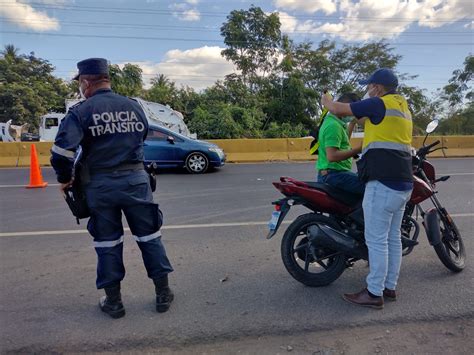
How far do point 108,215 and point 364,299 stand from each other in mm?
2053

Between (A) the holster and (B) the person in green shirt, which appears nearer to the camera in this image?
(A) the holster

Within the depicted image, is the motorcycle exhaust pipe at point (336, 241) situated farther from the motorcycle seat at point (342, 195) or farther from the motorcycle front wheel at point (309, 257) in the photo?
the motorcycle seat at point (342, 195)

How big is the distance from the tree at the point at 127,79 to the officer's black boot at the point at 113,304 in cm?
3039

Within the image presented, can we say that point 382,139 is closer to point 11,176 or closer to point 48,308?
point 48,308

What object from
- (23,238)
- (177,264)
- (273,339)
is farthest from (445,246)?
(23,238)

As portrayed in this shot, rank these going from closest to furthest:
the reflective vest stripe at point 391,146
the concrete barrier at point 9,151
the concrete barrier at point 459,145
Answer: the reflective vest stripe at point 391,146, the concrete barrier at point 9,151, the concrete barrier at point 459,145

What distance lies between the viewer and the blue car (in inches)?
414

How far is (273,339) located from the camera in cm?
261

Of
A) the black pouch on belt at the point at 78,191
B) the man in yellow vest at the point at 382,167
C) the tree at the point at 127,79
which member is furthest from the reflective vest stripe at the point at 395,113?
the tree at the point at 127,79

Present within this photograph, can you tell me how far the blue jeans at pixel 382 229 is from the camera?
286cm

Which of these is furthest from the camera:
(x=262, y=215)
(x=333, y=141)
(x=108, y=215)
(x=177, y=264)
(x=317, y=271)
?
(x=262, y=215)

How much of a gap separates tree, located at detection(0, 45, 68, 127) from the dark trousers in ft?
133

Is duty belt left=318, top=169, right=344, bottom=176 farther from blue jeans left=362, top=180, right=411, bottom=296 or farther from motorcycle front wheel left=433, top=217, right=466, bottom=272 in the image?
motorcycle front wheel left=433, top=217, right=466, bottom=272

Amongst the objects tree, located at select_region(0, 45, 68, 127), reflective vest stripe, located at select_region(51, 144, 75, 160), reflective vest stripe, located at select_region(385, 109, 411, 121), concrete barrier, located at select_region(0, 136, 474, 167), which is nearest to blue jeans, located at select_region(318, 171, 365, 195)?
→ reflective vest stripe, located at select_region(385, 109, 411, 121)
